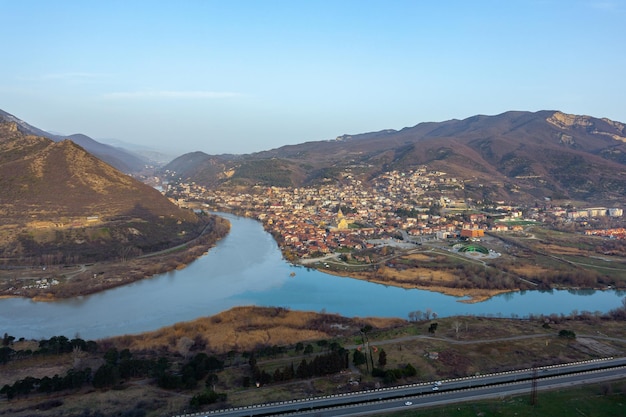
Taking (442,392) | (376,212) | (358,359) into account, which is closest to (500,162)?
(376,212)

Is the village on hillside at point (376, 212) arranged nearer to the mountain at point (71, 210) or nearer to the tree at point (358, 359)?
the mountain at point (71, 210)

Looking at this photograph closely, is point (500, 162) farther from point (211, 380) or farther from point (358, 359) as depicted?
point (211, 380)

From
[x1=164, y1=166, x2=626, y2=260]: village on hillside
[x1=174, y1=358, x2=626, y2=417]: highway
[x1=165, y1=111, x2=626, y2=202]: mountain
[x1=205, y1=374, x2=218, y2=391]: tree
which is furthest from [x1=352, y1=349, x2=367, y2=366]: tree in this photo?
[x1=165, y1=111, x2=626, y2=202]: mountain

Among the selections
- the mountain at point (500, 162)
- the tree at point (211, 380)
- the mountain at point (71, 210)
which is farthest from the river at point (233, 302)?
the mountain at point (500, 162)

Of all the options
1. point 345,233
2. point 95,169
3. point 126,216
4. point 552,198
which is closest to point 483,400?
point 345,233

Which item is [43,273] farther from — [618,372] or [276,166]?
[276,166]
